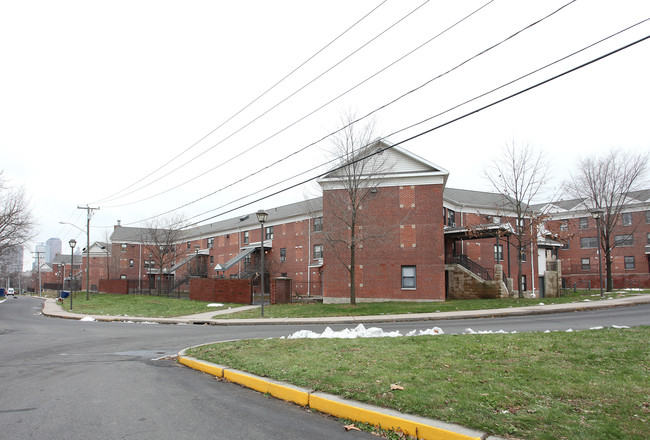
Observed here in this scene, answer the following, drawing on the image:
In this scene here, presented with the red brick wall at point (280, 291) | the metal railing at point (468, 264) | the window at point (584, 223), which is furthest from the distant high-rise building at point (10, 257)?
the window at point (584, 223)

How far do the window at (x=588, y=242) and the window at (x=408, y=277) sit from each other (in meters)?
34.9

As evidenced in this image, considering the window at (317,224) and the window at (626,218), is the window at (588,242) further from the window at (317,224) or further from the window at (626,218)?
the window at (317,224)

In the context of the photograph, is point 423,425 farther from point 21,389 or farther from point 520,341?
point 21,389

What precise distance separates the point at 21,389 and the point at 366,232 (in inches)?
864

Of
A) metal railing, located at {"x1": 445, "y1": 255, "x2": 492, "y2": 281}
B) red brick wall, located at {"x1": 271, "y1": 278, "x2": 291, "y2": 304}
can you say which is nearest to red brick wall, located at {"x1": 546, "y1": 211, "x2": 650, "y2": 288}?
metal railing, located at {"x1": 445, "y1": 255, "x2": 492, "y2": 281}

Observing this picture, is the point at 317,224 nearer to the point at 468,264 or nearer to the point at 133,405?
the point at 468,264

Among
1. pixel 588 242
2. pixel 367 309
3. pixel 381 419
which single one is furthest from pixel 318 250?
pixel 381 419

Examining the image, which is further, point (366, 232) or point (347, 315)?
point (366, 232)

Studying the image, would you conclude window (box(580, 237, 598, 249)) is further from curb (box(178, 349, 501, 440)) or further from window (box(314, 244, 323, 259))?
curb (box(178, 349, 501, 440))

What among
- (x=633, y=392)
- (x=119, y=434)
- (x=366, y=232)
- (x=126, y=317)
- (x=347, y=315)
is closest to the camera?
(x=119, y=434)

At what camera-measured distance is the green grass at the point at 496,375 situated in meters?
4.53

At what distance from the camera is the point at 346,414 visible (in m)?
5.32

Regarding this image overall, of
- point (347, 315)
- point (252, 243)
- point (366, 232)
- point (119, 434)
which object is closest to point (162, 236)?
point (252, 243)

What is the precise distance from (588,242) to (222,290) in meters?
44.1
